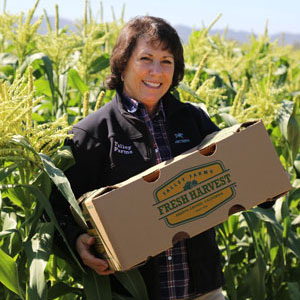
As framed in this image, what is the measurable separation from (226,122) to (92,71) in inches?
41.6

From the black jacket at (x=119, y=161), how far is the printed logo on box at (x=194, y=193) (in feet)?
1.01

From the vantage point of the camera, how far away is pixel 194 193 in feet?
7.24

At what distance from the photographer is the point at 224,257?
11.8ft

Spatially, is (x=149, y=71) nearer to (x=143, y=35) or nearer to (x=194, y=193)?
(x=143, y=35)

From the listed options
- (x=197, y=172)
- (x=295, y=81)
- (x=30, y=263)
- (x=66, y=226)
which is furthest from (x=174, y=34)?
(x=295, y=81)

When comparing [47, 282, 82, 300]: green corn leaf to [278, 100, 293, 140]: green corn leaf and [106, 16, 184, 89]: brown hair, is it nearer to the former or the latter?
[106, 16, 184, 89]: brown hair

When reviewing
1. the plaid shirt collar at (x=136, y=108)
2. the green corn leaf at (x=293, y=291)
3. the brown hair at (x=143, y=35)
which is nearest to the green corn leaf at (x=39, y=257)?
the plaid shirt collar at (x=136, y=108)

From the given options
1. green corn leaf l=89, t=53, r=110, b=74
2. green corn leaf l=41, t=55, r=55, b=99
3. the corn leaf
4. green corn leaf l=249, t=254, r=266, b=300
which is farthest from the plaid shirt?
green corn leaf l=89, t=53, r=110, b=74

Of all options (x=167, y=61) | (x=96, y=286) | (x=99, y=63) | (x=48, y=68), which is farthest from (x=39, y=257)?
(x=99, y=63)

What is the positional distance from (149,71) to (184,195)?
23.2 inches

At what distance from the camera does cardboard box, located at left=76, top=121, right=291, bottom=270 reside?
82.5 inches

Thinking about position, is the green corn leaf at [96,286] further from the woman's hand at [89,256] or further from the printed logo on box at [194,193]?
the printed logo on box at [194,193]

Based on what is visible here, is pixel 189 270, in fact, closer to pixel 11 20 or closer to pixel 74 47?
pixel 74 47

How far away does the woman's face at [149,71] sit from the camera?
Result: 2.49 metres
